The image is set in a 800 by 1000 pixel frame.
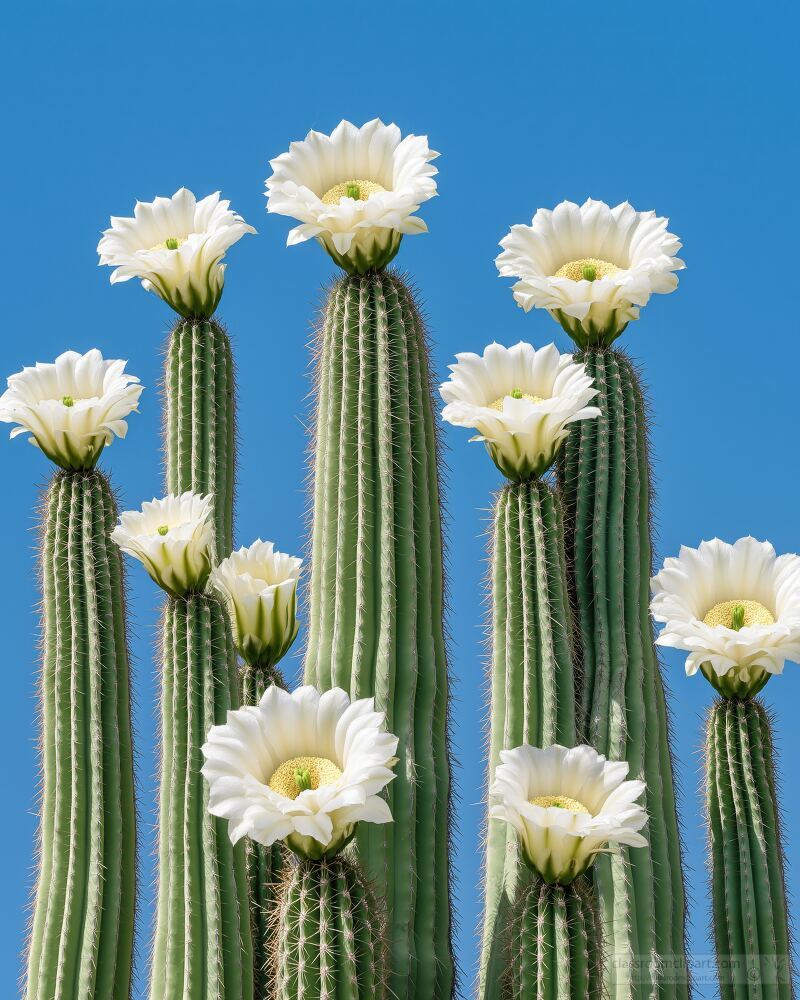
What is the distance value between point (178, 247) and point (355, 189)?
4.01 ft

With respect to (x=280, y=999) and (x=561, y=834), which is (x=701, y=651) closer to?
(x=561, y=834)

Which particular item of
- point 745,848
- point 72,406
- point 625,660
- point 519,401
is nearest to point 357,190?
point 519,401

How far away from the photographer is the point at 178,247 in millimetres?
8500

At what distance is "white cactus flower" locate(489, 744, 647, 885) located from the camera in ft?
20.1

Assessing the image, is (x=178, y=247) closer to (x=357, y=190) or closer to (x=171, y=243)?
(x=171, y=243)

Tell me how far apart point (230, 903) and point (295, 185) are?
3035mm

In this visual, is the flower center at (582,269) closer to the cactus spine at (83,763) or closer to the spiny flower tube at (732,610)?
the spiny flower tube at (732,610)

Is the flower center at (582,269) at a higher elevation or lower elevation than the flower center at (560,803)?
higher

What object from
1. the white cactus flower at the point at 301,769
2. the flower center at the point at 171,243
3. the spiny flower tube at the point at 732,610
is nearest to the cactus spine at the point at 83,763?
the flower center at the point at 171,243

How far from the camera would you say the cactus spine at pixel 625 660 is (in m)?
7.27

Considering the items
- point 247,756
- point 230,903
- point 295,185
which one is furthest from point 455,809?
point 295,185

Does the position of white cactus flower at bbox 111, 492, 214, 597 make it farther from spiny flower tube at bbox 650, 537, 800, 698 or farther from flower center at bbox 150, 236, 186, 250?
spiny flower tube at bbox 650, 537, 800, 698

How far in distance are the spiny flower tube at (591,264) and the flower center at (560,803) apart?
7.99 ft

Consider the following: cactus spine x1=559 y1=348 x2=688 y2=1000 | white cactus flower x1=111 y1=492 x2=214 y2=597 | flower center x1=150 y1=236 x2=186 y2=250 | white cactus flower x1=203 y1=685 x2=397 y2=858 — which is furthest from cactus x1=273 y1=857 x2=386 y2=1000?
flower center x1=150 y1=236 x2=186 y2=250
